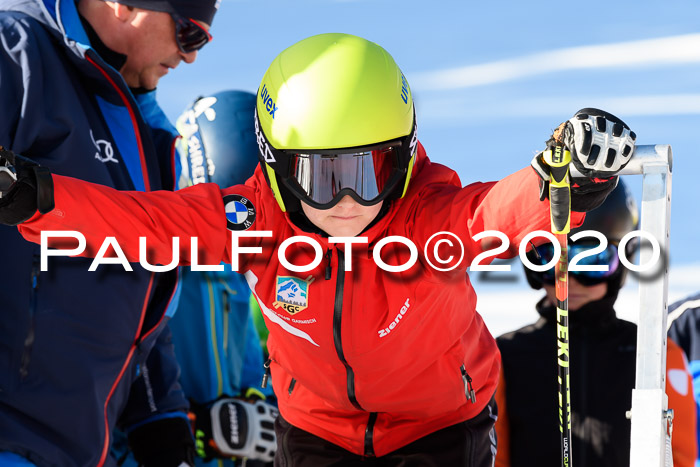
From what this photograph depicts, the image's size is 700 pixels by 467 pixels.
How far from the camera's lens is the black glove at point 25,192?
2549 mm

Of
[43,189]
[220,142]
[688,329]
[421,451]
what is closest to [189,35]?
[220,142]

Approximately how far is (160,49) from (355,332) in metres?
1.94

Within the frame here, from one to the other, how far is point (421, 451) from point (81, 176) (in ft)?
5.74

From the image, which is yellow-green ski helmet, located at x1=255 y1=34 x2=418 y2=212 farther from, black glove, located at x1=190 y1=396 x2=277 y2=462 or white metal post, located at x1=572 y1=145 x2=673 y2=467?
black glove, located at x1=190 y1=396 x2=277 y2=462

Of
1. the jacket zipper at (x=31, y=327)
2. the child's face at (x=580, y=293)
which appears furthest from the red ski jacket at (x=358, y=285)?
the child's face at (x=580, y=293)

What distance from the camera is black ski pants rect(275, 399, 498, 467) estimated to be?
3.20 meters

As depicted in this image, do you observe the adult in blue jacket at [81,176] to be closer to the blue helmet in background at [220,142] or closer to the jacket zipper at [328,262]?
the jacket zipper at [328,262]

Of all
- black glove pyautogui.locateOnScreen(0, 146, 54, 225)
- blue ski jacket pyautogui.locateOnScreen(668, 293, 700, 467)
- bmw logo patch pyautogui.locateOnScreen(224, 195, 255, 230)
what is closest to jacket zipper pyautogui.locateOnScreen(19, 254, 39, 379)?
black glove pyautogui.locateOnScreen(0, 146, 54, 225)

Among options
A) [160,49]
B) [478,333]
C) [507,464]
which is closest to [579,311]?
[507,464]

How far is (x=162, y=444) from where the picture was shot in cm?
428

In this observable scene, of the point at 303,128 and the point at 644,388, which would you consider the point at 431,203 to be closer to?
the point at 303,128

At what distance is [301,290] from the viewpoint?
9.84 feet

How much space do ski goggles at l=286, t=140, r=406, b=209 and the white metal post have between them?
2.72 ft

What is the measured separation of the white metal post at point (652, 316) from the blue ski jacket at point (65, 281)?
222 centimetres
